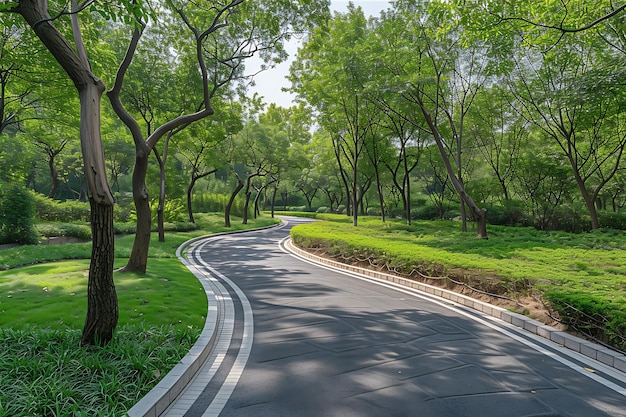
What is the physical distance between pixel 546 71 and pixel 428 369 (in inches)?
752

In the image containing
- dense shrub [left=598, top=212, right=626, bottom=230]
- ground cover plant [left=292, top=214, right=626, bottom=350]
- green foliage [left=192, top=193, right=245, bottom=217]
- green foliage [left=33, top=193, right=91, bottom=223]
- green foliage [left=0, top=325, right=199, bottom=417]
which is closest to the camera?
green foliage [left=0, top=325, right=199, bottom=417]

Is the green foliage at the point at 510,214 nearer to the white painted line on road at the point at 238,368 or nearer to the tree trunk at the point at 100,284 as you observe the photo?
the white painted line on road at the point at 238,368

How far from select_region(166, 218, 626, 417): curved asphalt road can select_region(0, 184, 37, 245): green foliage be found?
1185cm

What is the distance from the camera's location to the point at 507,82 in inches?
813

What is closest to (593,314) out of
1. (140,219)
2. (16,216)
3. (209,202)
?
(140,219)

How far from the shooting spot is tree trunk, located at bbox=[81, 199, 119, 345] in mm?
4531

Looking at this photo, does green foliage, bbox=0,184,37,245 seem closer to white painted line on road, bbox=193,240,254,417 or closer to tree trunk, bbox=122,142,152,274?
tree trunk, bbox=122,142,152,274

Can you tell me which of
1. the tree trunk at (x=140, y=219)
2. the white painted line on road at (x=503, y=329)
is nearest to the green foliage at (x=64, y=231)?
the tree trunk at (x=140, y=219)

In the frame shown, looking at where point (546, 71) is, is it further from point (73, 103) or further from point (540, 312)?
point (73, 103)

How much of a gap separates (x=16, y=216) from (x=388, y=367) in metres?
16.1

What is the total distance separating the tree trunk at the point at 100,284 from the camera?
4.53 meters

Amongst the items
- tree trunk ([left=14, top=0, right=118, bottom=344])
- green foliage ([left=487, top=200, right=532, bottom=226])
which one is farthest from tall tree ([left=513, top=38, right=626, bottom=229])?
tree trunk ([left=14, top=0, right=118, bottom=344])

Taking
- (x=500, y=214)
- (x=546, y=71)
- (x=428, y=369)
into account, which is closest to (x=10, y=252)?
(x=428, y=369)

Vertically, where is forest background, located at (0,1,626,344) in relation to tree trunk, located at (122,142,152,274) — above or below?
above
